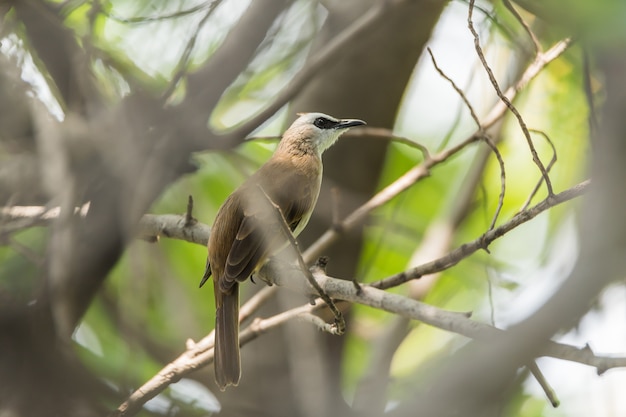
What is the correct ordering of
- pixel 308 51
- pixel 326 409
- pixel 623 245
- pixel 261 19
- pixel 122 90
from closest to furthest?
pixel 623 245, pixel 326 409, pixel 261 19, pixel 122 90, pixel 308 51

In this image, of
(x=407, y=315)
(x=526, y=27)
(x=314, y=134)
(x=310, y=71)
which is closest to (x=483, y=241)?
(x=407, y=315)

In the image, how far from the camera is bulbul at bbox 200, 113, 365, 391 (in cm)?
392

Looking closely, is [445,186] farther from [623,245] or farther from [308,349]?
[623,245]

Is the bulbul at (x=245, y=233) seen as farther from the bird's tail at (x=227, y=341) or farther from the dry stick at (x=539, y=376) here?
the dry stick at (x=539, y=376)

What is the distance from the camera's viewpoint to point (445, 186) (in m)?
7.27

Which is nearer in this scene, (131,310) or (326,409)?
(326,409)

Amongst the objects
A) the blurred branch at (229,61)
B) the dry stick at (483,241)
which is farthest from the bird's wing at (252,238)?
the dry stick at (483,241)

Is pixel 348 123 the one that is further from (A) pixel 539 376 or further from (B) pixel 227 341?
(A) pixel 539 376

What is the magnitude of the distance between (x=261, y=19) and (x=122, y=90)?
109 cm

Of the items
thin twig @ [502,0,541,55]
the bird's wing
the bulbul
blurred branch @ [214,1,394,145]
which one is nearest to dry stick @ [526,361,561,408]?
the bulbul

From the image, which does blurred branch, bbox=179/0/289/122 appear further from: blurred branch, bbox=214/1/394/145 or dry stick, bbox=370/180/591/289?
dry stick, bbox=370/180/591/289

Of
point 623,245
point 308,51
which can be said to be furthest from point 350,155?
point 623,245

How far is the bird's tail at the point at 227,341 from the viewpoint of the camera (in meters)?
3.84

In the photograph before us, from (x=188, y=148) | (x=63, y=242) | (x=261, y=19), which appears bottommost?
(x=63, y=242)
